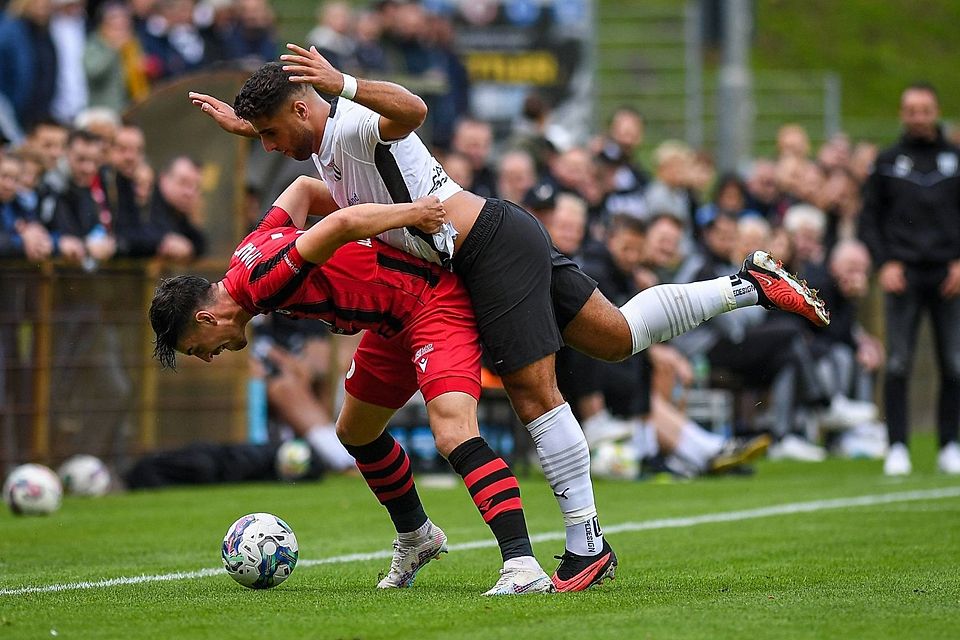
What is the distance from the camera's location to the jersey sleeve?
6.33 m

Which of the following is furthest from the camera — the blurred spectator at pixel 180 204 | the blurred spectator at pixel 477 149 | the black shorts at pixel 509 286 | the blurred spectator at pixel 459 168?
the blurred spectator at pixel 477 149

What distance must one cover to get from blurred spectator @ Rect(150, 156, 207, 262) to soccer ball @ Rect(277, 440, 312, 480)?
1784mm

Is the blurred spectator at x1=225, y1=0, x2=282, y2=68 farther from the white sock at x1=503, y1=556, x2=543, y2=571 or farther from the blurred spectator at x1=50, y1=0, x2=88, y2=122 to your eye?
the white sock at x1=503, y1=556, x2=543, y2=571

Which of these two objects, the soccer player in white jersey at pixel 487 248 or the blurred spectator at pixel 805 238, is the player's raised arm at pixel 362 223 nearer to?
the soccer player in white jersey at pixel 487 248

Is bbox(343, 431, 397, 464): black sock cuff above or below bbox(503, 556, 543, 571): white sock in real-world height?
above

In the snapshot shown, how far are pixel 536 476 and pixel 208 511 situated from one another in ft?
11.4

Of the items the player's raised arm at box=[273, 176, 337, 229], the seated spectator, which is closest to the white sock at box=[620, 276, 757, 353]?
the player's raised arm at box=[273, 176, 337, 229]

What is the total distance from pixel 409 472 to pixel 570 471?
83cm

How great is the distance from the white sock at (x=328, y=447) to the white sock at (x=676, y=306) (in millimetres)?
7041

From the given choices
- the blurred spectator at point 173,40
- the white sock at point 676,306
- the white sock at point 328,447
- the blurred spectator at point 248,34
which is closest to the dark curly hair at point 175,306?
the white sock at point 676,306

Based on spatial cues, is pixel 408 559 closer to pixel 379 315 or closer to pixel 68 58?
pixel 379 315

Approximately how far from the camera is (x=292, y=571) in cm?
679

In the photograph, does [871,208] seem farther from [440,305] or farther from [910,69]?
[910,69]

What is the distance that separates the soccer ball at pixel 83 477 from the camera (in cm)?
1147
